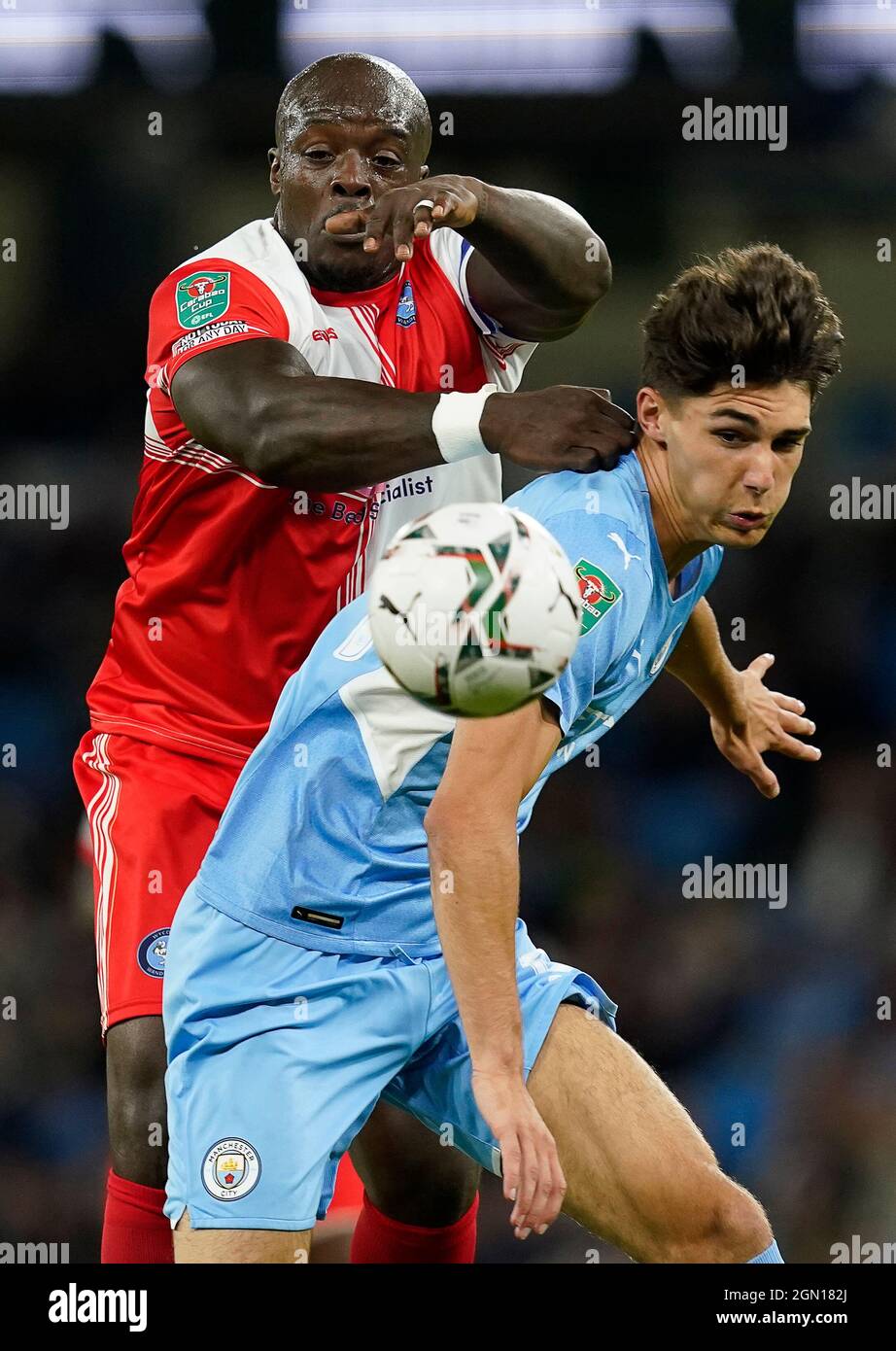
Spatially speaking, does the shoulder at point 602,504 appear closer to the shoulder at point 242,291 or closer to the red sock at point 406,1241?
the shoulder at point 242,291

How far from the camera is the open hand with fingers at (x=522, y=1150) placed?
2.69 metres

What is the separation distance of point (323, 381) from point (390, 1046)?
1234mm

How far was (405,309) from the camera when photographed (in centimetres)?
404

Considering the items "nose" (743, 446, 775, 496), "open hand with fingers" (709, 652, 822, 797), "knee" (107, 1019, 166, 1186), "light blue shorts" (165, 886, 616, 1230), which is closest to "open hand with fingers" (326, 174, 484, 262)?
"nose" (743, 446, 775, 496)

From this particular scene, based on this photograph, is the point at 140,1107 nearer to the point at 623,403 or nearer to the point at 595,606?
the point at 595,606

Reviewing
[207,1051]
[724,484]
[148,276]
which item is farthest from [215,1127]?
[148,276]

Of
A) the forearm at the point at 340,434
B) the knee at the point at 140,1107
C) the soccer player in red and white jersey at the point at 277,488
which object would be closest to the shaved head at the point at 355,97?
the soccer player in red and white jersey at the point at 277,488

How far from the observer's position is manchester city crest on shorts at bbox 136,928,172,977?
3.69 metres

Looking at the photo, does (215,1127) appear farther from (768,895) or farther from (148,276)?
(148,276)

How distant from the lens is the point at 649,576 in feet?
9.98

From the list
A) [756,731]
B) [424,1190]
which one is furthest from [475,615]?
[756,731]

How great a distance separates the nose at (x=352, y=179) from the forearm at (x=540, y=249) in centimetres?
26

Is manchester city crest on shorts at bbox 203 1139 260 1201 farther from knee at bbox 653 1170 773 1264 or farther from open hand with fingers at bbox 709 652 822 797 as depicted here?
open hand with fingers at bbox 709 652 822 797

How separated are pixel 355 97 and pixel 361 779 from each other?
1.54m
